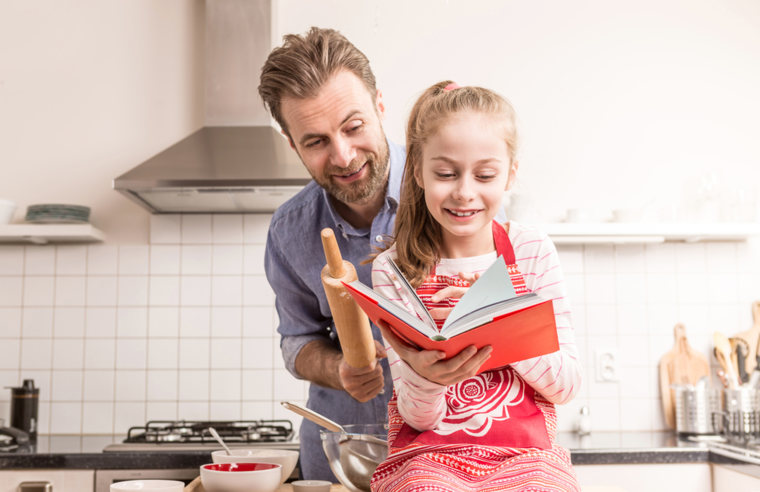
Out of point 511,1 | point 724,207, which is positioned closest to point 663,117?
point 724,207

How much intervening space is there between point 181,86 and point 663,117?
2.06 m

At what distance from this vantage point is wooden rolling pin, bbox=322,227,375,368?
1.12 metres

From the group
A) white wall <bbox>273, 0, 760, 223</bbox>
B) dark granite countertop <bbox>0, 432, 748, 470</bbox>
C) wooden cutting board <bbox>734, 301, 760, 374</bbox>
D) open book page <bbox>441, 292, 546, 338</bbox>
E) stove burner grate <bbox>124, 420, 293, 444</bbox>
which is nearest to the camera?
open book page <bbox>441, 292, 546, 338</bbox>

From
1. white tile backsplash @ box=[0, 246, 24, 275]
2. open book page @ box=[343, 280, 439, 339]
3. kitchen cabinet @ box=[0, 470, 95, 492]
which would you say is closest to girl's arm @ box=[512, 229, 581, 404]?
open book page @ box=[343, 280, 439, 339]

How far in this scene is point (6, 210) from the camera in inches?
111

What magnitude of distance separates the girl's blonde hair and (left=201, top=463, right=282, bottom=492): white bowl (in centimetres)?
42

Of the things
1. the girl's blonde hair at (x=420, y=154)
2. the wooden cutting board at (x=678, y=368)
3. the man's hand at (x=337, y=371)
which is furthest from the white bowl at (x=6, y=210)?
the wooden cutting board at (x=678, y=368)

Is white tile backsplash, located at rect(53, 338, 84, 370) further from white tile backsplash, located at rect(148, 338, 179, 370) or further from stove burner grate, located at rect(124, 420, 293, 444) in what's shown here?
stove burner grate, located at rect(124, 420, 293, 444)

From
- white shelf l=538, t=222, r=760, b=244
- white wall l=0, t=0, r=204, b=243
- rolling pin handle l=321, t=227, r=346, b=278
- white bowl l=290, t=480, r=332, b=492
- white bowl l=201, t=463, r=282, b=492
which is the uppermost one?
white wall l=0, t=0, r=204, b=243

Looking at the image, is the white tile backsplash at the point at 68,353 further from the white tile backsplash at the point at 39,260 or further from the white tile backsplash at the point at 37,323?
the white tile backsplash at the point at 39,260

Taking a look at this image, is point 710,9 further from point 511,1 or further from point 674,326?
point 674,326

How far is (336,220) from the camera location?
162cm

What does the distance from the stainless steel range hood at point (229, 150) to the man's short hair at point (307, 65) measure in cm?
100

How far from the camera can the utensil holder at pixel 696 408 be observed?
2.74 metres
